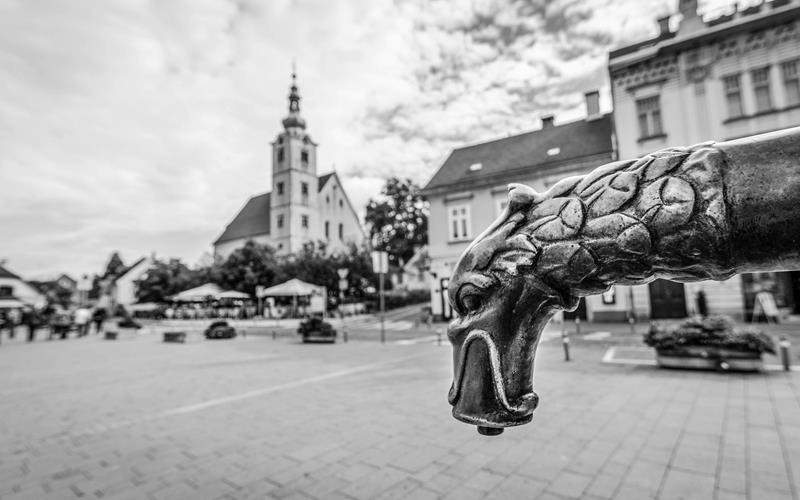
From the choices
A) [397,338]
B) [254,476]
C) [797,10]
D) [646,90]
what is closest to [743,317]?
[646,90]

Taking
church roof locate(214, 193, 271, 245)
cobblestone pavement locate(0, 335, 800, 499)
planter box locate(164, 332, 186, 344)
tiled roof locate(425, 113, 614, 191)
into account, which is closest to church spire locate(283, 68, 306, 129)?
church roof locate(214, 193, 271, 245)

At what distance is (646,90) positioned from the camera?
18.5 meters

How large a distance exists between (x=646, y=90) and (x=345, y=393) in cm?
1871

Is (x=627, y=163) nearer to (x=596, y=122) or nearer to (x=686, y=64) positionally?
(x=686, y=64)

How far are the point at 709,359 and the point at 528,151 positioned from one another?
Result: 1787 cm

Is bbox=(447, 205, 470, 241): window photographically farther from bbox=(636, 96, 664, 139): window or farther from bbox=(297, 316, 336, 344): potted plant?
bbox=(297, 316, 336, 344): potted plant

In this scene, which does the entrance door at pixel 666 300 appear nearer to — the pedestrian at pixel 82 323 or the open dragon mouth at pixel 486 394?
the open dragon mouth at pixel 486 394

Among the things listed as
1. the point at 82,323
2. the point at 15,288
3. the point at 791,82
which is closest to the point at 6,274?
the point at 15,288

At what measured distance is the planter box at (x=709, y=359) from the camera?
6.97 metres

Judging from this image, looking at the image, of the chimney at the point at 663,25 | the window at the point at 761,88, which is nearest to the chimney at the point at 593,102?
the chimney at the point at 663,25

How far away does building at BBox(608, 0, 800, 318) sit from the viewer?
16.1 m

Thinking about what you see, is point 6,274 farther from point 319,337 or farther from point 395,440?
point 395,440

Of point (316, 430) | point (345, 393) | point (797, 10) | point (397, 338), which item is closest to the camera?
point (316, 430)

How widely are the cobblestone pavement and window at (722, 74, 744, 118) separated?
48.0ft
